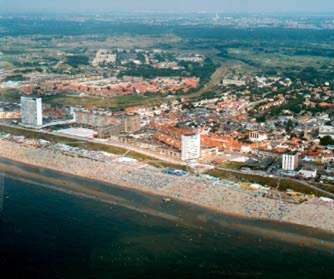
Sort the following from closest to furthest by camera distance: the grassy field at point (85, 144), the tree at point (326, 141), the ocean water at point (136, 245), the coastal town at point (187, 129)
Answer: the ocean water at point (136, 245) → the coastal town at point (187, 129) → the grassy field at point (85, 144) → the tree at point (326, 141)

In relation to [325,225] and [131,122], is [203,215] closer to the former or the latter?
[325,225]

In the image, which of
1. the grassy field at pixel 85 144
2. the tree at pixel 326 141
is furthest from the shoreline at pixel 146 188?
the tree at pixel 326 141

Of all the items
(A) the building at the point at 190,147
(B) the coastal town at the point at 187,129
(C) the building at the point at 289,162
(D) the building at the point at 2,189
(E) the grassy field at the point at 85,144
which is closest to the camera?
(D) the building at the point at 2,189

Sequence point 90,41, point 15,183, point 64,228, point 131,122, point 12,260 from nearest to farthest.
→ point 12,260 < point 64,228 < point 15,183 < point 131,122 < point 90,41

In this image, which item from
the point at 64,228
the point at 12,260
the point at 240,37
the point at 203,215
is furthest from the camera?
the point at 240,37

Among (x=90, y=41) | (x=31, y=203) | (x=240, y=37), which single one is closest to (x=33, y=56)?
(x=90, y=41)

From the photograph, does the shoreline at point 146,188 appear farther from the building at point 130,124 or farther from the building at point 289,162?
the building at point 130,124

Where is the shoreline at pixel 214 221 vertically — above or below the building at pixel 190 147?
below

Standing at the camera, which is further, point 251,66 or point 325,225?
point 251,66
